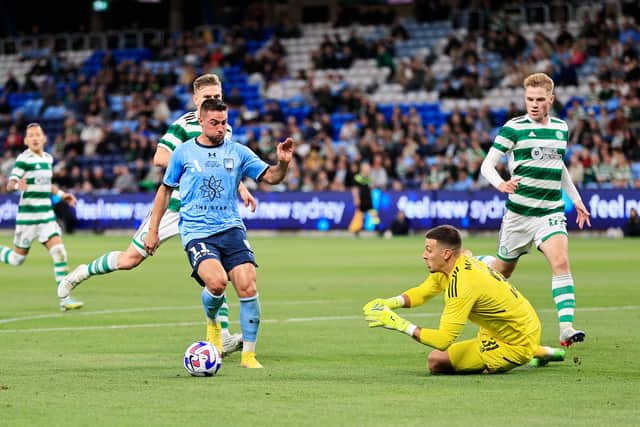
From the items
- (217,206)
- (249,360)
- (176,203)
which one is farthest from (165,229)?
(249,360)

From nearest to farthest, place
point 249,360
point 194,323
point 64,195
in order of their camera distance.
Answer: point 249,360 → point 194,323 → point 64,195

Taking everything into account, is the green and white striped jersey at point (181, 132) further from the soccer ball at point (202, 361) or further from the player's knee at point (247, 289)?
the soccer ball at point (202, 361)

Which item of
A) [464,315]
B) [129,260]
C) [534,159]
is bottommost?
[129,260]

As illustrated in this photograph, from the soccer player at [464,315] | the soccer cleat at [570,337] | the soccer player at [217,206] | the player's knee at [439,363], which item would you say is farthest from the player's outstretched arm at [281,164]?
the soccer cleat at [570,337]

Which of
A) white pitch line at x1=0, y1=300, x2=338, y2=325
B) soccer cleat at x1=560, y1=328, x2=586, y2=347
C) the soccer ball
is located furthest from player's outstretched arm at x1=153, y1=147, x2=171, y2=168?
soccer cleat at x1=560, y1=328, x2=586, y2=347

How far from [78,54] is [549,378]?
45.7 metres

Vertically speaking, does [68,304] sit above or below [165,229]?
below

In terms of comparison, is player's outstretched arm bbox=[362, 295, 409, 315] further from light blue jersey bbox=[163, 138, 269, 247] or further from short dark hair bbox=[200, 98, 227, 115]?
short dark hair bbox=[200, 98, 227, 115]

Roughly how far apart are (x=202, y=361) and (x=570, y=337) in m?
3.29

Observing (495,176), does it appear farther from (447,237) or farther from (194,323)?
(194,323)

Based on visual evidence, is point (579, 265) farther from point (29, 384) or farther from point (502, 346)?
point (29, 384)

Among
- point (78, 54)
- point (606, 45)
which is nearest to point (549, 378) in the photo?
point (606, 45)

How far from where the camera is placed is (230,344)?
11125mm

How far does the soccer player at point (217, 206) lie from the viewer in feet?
33.1
